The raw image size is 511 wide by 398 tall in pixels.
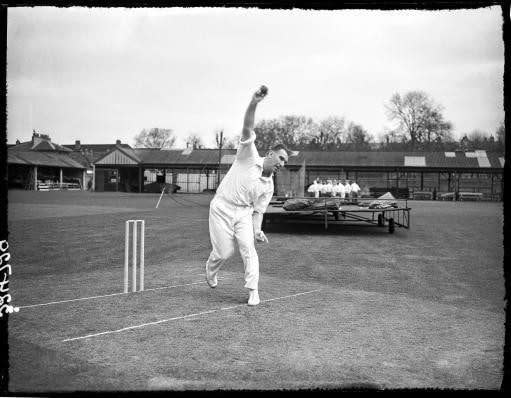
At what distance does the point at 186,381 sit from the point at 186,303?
2596 mm

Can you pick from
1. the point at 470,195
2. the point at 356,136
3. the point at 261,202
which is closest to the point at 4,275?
the point at 261,202

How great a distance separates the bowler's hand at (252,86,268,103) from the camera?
15.5 ft

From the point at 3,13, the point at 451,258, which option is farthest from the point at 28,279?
the point at 451,258

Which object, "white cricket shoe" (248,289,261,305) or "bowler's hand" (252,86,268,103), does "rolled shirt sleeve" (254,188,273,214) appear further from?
"bowler's hand" (252,86,268,103)

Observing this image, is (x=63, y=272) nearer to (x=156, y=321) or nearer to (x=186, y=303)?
(x=186, y=303)

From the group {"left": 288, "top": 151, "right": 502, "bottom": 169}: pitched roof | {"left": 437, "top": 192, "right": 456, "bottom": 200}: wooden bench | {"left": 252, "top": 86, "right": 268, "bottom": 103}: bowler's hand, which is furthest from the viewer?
{"left": 288, "top": 151, "right": 502, "bottom": 169}: pitched roof

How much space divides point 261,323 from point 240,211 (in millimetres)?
1519

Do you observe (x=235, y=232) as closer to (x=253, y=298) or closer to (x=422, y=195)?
(x=253, y=298)

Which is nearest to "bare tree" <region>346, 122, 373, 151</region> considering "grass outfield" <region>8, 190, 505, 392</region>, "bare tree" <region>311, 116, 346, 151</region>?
"bare tree" <region>311, 116, 346, 151</region>

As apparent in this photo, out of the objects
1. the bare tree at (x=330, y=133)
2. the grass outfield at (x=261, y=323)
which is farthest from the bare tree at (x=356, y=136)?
the grass outfield at (x=261, y=323)

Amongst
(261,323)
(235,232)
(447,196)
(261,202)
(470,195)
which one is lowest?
(261,323)

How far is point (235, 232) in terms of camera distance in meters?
6.19

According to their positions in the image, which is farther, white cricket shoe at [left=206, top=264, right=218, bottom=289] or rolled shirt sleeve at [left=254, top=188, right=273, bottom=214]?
white cricket shoe at [left=206, top=264, right=218, bottom=289]

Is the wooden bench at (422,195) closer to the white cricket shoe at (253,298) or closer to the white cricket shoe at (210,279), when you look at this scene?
the white cricket shoe at (210,279)
